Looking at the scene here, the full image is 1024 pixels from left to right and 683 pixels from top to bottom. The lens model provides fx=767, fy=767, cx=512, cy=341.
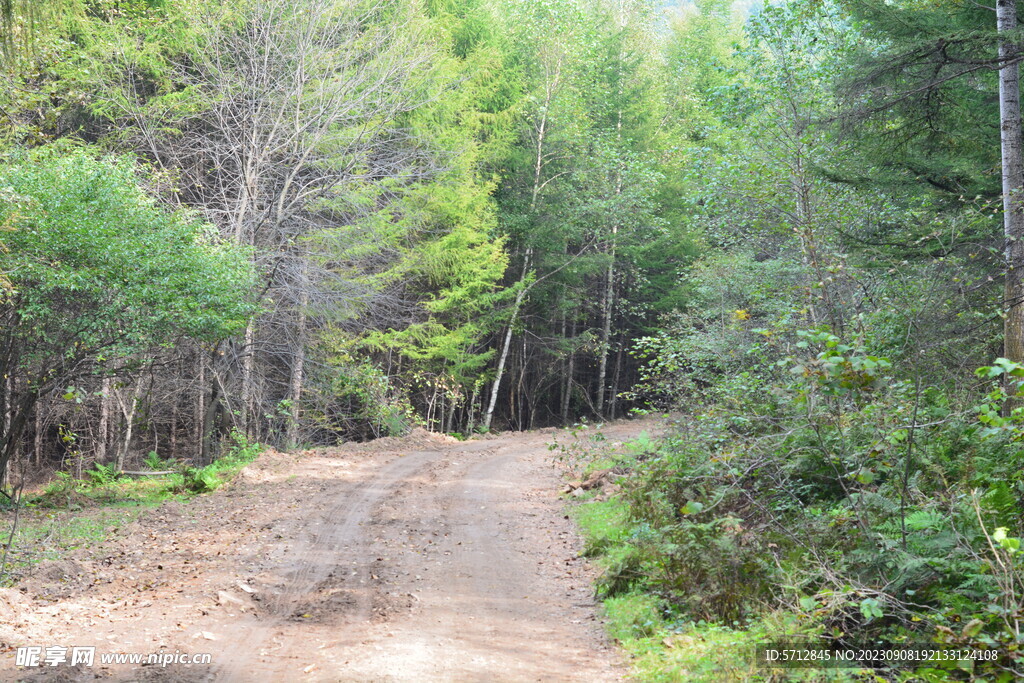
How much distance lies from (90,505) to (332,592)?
7.03m

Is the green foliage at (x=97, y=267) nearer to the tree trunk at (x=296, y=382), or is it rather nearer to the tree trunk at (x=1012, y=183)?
the tree trunk at (x=296, y=382)

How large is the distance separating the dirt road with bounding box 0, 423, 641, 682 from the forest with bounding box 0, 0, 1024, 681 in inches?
29.0

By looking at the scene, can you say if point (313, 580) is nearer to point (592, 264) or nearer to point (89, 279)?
point (89, 279)

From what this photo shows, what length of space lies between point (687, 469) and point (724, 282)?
33.3ft

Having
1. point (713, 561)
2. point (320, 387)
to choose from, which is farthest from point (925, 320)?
point (320, 387)

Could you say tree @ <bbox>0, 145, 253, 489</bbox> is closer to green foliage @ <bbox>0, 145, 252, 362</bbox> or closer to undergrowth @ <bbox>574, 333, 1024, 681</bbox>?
green foliage @ <bbox>0, 145, 252, 362</bbox>

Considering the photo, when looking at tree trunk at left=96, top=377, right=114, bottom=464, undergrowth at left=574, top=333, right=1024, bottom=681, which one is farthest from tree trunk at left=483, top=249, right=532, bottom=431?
undergrowth at left=574, top=333, right=1024, bottom=681

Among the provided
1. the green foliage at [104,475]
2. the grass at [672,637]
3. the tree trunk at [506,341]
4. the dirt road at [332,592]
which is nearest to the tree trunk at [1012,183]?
the grass at [672,637]

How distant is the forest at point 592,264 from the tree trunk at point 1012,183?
4 centimetres

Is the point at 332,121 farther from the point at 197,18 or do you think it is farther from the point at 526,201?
the point at 526,201

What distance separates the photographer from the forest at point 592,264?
5852 mm

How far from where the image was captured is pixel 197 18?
15852mm

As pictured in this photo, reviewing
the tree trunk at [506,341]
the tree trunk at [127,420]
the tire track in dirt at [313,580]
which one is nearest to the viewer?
the tire track in dirt at [313,580]

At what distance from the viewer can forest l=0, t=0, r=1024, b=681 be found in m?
5.85
